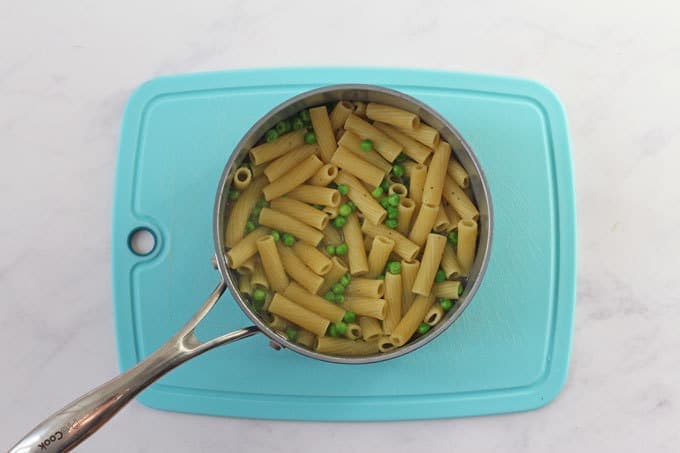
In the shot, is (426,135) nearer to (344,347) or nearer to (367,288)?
(367,288)

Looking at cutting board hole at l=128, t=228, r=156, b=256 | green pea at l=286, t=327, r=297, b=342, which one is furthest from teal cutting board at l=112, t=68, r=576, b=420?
green pea at l=286, t=327, r=297, b=342

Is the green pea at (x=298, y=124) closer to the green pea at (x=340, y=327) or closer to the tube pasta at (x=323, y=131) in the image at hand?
the tube pasta at (x=323, y=131)

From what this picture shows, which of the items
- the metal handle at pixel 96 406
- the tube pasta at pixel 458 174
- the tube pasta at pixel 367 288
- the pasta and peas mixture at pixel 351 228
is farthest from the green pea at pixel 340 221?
the metal handle at pixel 96 406

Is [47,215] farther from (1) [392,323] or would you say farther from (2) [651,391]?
(2) [651,391]

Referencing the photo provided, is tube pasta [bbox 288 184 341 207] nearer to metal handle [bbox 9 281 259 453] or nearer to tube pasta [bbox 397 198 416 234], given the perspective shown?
tube pasta [bbox 397 198 416 234]

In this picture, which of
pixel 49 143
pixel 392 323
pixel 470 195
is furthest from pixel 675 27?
pixel 49 143

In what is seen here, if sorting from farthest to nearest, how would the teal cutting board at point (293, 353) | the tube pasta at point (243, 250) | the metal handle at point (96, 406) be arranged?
the teal cutting board at point (293, 353)
the tube pasta at point (243, 250)
the metal handle at point (96, 406)
